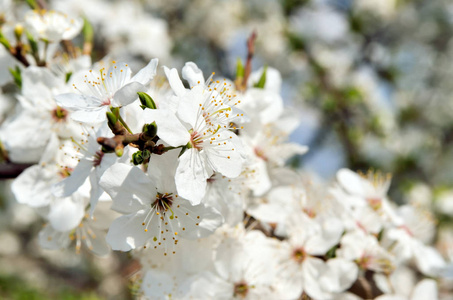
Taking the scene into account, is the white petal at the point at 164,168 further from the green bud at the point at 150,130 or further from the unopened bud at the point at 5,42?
the unopened bud at the point at 5,42

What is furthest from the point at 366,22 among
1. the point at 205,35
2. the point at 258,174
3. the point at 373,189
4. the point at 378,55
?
the point at 258,174

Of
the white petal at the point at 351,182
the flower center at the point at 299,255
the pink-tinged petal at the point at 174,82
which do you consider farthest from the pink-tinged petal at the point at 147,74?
the white petal at the point at 351,182

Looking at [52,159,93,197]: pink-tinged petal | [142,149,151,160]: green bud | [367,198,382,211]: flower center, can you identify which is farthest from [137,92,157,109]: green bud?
[367,198,382,211]: flower center

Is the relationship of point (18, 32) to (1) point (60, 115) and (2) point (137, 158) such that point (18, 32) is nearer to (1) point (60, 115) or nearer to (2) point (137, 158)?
(1) point (60, 115)

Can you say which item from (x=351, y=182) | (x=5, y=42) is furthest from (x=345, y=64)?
(x=5, y=42)

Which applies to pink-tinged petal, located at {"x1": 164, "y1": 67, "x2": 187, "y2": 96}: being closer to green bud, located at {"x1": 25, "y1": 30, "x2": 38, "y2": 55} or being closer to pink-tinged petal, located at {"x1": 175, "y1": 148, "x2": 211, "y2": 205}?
pink-tinged petal, located at {"x1": 175, "y1": 148, "x2": 211, "y2": 205}

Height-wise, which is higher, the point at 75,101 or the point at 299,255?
the point at 75,101
